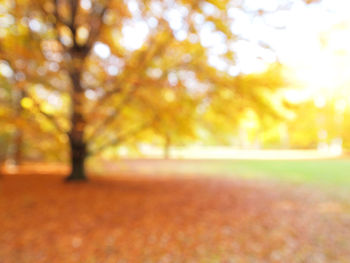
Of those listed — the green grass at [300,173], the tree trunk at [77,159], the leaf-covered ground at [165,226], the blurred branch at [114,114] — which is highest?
the blurred branch at [114,114]

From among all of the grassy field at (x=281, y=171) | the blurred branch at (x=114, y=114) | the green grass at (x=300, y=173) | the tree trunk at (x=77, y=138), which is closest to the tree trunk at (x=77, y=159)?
the tree trunk at (x=77, y=138)

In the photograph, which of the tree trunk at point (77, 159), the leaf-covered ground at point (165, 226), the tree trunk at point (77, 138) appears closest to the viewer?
the leaf-covered ground at point (165, 226)

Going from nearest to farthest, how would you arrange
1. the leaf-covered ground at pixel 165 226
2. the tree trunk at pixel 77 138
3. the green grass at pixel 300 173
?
1. the leaf-covered ground at pixel 165 226
2. the tree trunk at pixel 77 138
3. the green grass at pixel 300 173

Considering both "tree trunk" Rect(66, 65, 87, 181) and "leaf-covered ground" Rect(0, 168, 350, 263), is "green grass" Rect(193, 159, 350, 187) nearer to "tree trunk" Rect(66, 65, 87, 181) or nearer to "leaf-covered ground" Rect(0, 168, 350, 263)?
"leaf-covered ground" Rect(0, 168, 350, 263)

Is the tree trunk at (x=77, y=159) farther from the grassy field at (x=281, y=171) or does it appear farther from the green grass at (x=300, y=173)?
the green grass at (x=300, y=173)

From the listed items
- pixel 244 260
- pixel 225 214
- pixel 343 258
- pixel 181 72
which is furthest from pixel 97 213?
pixel 343 258

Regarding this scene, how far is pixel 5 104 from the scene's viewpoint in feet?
23.8

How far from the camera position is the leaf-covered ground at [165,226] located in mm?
3447

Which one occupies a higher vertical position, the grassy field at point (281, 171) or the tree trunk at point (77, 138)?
the tree trunk at point (77, 138)

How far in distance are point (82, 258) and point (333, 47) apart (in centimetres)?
582

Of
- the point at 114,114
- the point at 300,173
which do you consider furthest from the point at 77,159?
the point at 300,173

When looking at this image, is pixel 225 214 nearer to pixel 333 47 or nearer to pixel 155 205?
pixel 155 205

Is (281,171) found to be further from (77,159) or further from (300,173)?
(77,159)

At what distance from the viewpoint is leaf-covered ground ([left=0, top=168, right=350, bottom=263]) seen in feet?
11.3
